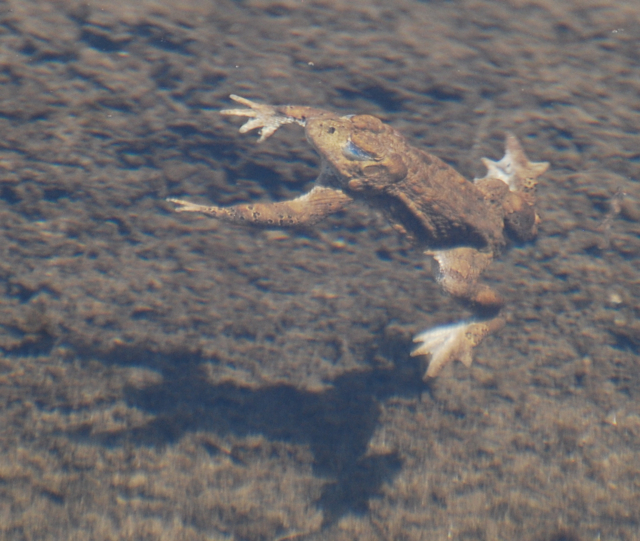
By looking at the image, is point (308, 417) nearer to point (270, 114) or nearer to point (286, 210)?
point (286, 210)

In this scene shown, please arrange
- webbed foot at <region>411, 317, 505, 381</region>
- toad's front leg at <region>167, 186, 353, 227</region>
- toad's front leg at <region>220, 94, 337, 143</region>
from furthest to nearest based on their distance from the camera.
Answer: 1. webbed foot at <region>411, 317, 505, 381</region>
2. toad's front leg at <region>220, 94, 337, 143</region>
3. toad's front leg at <region>167, 186, 353, 227</region>

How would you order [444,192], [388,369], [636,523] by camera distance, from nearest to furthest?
[636,523], [444,192], [388,369]

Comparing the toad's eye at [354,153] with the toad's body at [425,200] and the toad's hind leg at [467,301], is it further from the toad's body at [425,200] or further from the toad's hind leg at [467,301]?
the toad's hind leg at [467,301]

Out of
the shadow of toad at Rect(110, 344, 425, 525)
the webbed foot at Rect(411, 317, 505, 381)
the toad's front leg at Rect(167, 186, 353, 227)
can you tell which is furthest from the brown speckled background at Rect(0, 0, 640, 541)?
the toad's front leg at Rect(167, 186, 353, 227)

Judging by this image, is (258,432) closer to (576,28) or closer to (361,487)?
(361,487)

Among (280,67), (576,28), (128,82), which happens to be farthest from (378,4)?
(128,82)

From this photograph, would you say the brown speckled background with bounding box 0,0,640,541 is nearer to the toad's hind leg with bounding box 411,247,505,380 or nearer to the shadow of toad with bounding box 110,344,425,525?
the shadow of toad with bounding box 110,344,425,525
